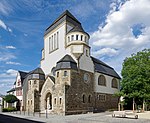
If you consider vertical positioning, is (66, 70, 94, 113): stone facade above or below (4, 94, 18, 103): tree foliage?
above

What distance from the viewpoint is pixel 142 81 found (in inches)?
1366

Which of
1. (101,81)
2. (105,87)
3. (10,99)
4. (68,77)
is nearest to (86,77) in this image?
(68,77)

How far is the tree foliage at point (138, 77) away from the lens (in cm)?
3466

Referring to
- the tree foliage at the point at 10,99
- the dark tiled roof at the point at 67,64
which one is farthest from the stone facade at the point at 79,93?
the tree foliage at the point at 10,99

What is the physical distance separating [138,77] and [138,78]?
324 mm

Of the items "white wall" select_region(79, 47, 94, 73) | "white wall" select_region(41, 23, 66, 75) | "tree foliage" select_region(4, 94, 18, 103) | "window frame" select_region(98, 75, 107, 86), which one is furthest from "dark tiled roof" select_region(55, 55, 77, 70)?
"tree foliage" select_region(4, 94, 18, 103)

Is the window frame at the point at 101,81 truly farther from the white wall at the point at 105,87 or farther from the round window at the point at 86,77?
the round window at the point at 86,77

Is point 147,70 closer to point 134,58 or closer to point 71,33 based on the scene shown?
point 134,58

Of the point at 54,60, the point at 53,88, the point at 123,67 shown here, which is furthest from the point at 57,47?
the point at 123,67

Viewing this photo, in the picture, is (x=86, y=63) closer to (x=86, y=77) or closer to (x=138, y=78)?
(x=86, y=77)

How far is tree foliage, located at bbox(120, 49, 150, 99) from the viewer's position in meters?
34.7

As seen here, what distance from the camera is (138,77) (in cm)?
3491

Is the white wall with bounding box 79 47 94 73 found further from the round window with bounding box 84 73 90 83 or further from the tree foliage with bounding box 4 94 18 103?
the tree foliage with bounding box 4 94 18 103

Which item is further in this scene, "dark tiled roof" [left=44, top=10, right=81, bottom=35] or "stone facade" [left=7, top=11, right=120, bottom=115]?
"dark tiled roof" [left=44, top=10, right=81, bottom=35]
